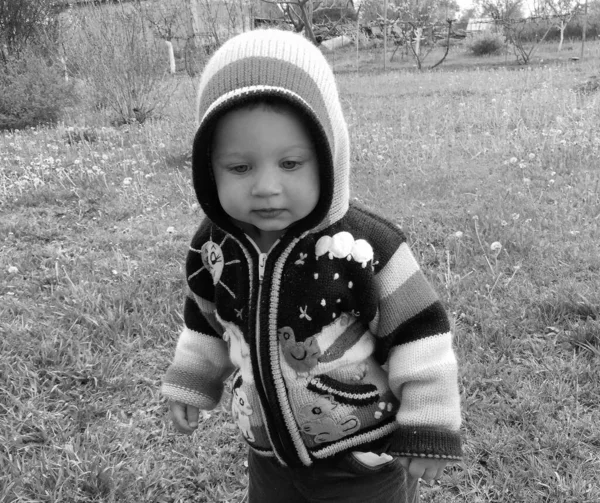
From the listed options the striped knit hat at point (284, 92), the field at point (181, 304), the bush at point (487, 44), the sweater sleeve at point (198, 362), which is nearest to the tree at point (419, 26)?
the bush at point (487, 44)

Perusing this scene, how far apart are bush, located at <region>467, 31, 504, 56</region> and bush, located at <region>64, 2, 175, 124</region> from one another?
16.1 meters

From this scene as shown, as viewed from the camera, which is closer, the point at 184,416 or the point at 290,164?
the point at 290,164

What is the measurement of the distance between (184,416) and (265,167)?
784 millimetres

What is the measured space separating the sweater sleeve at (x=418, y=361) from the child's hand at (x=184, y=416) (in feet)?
1.86

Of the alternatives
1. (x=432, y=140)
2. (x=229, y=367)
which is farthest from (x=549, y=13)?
(x=229, y=367)

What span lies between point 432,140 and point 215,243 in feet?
17.2

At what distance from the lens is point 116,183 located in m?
5.55

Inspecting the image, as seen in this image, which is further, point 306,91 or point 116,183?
point 116,183

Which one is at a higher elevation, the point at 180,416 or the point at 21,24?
the point at 21,24

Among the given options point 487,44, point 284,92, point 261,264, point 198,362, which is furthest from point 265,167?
point 487,44

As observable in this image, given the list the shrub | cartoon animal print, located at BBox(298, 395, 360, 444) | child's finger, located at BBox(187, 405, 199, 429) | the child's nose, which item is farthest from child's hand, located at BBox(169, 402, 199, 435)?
the shrub

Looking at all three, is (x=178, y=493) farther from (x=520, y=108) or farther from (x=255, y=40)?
(x=520, y=108)

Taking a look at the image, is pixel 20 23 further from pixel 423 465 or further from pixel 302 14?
pixel 423 465

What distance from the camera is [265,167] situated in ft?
4.00
